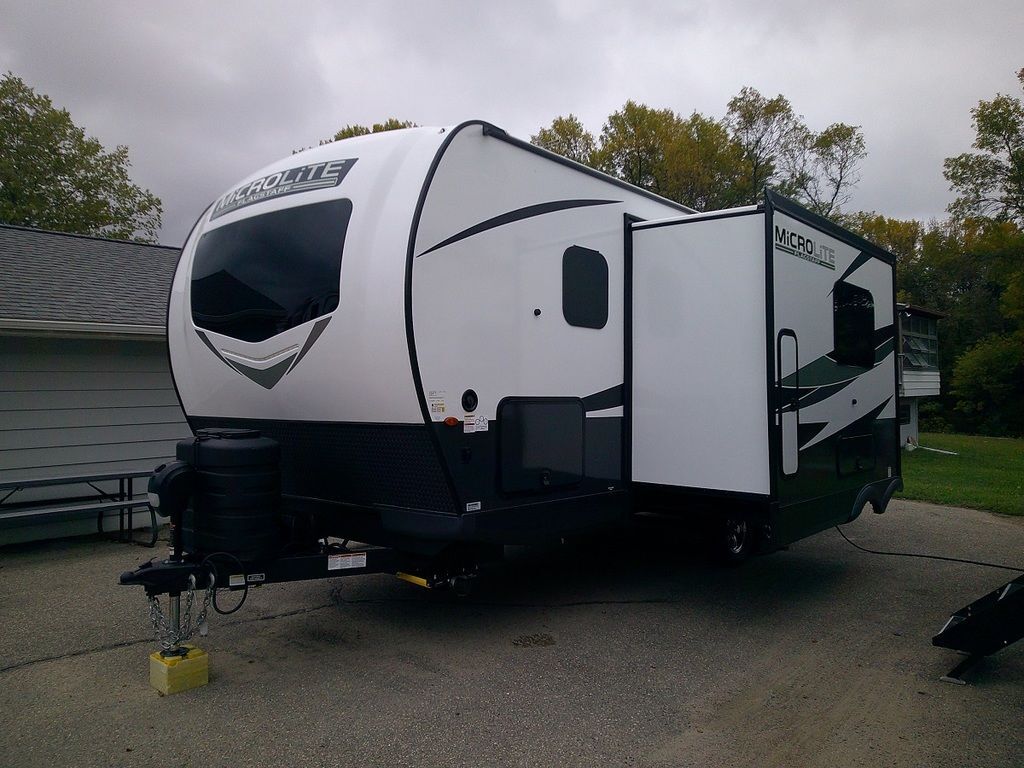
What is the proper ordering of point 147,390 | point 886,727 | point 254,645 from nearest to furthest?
point 886,727, point 254,645, point 147,390

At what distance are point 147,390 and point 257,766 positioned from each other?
665cm

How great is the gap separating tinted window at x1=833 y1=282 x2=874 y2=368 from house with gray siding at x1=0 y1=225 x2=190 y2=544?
6.60 meters

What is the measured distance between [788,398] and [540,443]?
1827 millimetres

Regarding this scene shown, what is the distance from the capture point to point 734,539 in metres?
5.81

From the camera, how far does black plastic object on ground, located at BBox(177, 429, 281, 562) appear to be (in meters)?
4.35

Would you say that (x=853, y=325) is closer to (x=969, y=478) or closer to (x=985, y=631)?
(x=985, y=631)

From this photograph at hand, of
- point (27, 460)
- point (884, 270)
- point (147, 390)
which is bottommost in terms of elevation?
point (27, 460)

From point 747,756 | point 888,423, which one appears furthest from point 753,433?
point 888,423

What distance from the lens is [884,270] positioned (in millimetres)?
7434

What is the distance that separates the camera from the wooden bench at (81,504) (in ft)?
24.8

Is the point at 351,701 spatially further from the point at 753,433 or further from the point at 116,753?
the point at 753,433

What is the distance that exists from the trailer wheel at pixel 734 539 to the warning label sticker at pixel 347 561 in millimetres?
2631

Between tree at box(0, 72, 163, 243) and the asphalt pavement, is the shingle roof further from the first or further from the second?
tree at box(0, 72, 163, 243)

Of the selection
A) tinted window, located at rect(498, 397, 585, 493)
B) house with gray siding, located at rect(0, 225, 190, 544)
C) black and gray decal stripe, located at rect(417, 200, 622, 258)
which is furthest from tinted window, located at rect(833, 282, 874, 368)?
house with gray siding, located at rect(0, 225, 190, 544)
